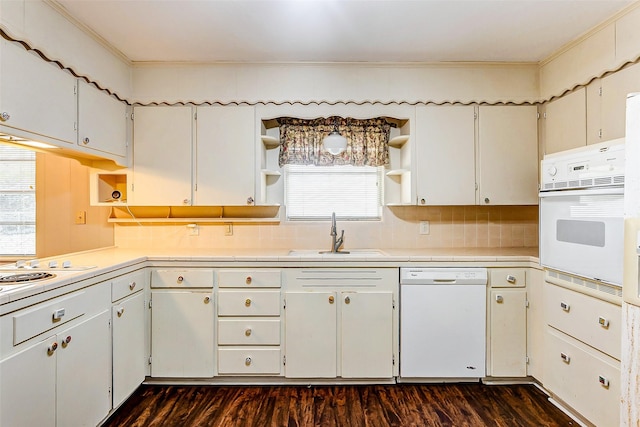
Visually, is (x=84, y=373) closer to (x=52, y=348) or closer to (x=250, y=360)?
(x=52, y=348)

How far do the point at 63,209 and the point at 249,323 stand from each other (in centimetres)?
167

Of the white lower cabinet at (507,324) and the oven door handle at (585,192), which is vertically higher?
the oven door handle at (585,192)

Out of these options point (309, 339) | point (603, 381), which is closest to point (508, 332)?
point (603, 381)

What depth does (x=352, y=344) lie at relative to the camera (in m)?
2.29

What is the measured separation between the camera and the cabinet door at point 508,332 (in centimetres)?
231

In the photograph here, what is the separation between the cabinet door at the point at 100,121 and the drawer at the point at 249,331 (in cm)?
148

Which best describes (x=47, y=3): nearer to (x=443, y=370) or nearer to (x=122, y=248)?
(x=122, y=248)

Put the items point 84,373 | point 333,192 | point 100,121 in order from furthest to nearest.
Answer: point 333,192, point 100,121, point 84,373

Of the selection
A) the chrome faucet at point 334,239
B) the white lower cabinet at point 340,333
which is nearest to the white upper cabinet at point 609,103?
the white lower cabinet at point 340,333

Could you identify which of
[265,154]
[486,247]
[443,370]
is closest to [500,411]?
[443,370]

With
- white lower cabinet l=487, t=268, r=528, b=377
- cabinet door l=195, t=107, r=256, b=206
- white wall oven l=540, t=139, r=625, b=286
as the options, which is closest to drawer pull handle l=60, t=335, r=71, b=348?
cabinet door l=195, t=107, r=256, b=206

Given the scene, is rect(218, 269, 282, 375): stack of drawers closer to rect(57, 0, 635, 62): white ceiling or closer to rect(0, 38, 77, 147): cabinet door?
rect(0, 38, 77, 147): cabinet door

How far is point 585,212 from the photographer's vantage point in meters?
1.76

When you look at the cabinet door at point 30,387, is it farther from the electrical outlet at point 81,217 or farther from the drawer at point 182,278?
the electrical outlet at point 81,217
